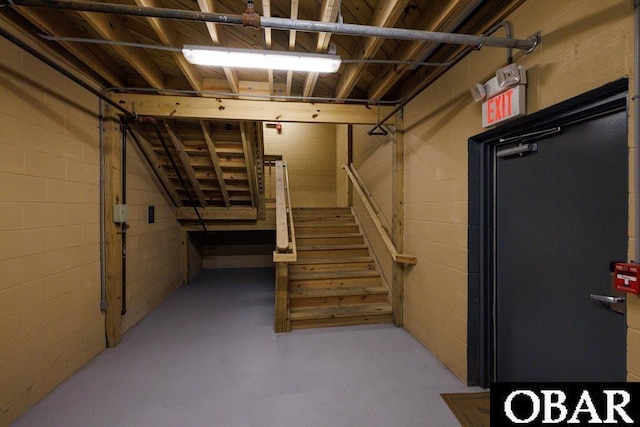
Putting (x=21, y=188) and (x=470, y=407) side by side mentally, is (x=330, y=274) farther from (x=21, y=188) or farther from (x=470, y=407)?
(x=21, y=188)

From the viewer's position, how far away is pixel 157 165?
384 cm

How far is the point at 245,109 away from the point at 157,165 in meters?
1.73

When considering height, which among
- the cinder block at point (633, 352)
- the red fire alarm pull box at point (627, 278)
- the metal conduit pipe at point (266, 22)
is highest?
the metal conduit pipe at point (266, 22)

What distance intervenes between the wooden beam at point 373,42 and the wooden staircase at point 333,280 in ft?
6.68

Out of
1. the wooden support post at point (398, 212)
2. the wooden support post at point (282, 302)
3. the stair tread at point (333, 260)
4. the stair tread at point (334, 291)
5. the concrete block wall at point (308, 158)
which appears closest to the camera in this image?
the wooden support post at point (282, 302)

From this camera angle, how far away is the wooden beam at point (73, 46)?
179 centimetres

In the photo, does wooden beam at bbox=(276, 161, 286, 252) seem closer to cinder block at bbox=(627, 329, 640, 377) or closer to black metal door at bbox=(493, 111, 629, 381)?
black metal door at bbox=(493, 111, 629, 381)

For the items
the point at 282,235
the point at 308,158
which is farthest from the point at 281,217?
the point at 308,158

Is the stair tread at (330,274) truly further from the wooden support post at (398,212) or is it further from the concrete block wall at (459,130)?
the concrete block wall at (459,130)

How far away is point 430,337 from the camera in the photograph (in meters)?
2.58

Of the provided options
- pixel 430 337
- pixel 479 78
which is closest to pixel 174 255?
pixel 430 337

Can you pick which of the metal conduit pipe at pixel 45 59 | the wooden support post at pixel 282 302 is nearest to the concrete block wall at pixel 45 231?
the metal conduit pipe at pixel 45 59

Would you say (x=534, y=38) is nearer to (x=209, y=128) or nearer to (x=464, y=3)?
(x=464, y=3)

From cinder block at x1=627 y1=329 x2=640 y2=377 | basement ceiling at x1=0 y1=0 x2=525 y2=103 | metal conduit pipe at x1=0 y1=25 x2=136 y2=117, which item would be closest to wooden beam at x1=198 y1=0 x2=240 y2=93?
basement ceiling at x1=0 y1=0 x2=525 y2=103
